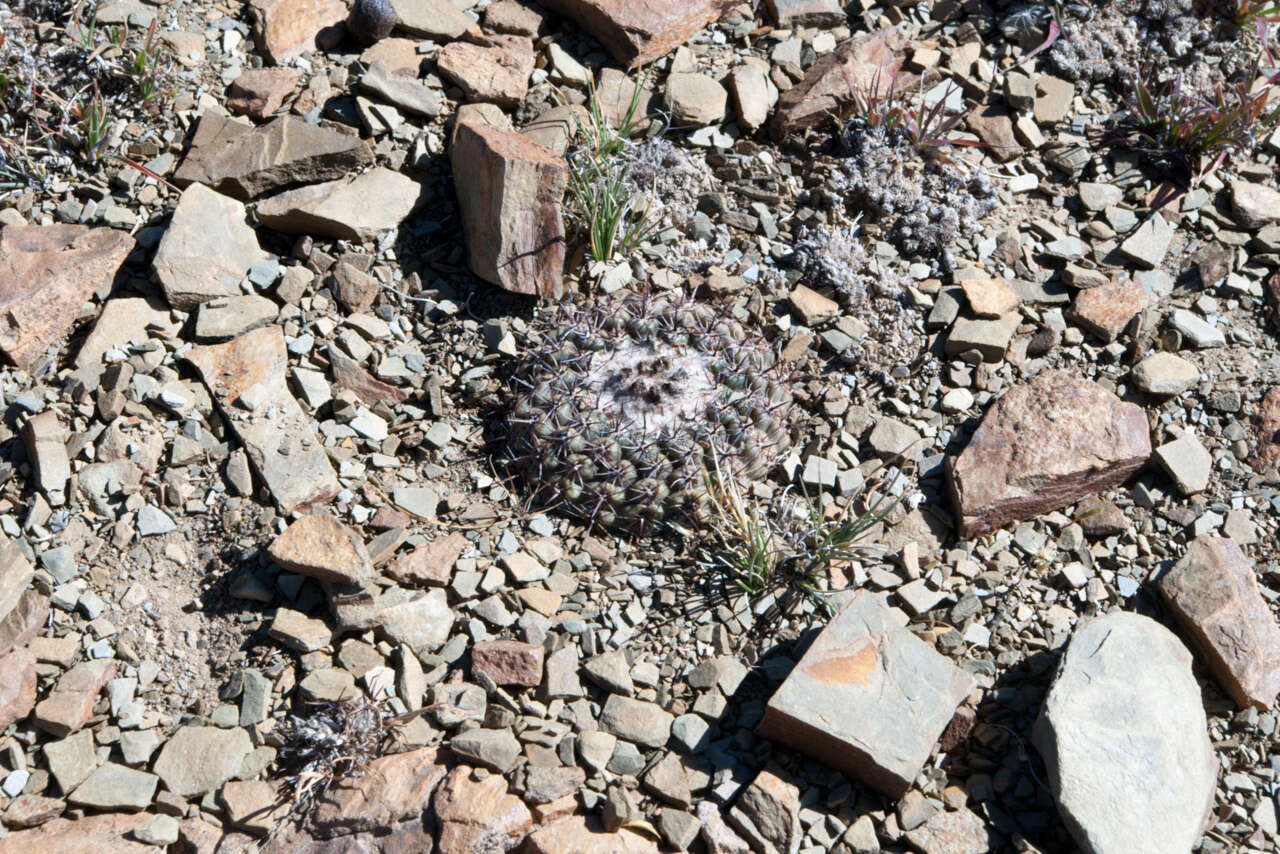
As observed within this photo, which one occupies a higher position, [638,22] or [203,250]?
[638,22]

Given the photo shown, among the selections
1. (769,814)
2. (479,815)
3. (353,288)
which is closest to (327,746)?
(479,815)

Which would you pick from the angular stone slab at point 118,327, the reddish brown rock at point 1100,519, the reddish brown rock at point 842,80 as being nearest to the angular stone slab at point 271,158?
the angular stone slab at point 118,327

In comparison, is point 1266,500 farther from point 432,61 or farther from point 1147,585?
point 432,61

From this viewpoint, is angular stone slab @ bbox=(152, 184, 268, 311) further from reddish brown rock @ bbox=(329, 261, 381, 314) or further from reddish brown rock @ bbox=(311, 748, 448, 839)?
reddish brown rock @ bbox=(311, 748, 448, 839)

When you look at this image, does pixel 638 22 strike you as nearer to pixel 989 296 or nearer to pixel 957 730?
pixel 989 296

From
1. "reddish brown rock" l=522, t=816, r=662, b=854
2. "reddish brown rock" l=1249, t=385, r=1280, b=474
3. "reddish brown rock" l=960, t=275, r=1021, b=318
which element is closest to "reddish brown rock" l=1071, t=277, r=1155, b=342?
"reddish brown rock" l=960, t=275, r=1021, b=318

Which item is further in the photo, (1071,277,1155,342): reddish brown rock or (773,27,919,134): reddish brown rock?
(773,27,919,134): reddish brown rock

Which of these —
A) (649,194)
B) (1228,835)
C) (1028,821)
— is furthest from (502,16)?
(1228,835)

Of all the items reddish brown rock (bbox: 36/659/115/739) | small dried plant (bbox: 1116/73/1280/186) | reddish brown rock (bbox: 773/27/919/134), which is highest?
small dried plant (bbox: 1116/73/1280/186)
